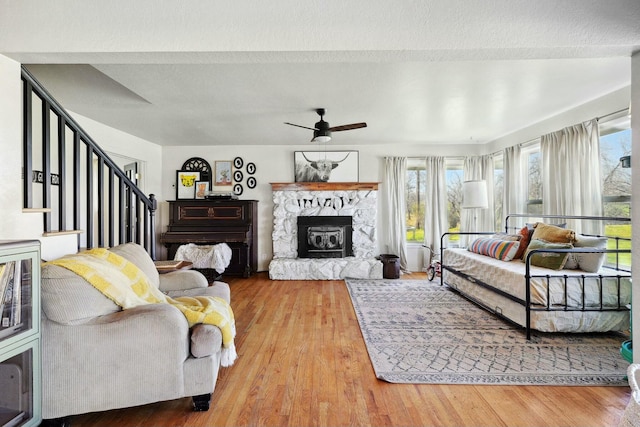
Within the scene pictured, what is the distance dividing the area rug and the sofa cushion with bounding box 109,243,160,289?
5.81ft

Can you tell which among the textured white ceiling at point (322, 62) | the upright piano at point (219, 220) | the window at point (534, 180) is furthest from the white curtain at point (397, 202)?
the upright piano at point (219, 220)

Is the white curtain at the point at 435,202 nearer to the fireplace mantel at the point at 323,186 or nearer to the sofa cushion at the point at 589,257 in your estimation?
the fireplace mantel at the point at 323,186

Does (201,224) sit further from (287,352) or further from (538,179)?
(538,179)

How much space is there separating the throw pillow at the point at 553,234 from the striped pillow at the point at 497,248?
24cm

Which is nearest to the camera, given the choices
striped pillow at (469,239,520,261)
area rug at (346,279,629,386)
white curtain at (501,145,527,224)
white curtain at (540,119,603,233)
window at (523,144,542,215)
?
area rug at (346,279,629,386)

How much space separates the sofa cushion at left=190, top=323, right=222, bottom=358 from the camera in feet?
5.63

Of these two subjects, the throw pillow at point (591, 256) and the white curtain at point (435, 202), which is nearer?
the throw pillow at point (591, 256)

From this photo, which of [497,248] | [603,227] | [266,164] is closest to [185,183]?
[266,164]

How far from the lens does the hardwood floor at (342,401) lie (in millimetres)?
1750

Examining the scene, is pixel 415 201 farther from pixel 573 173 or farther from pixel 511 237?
pixel 573 173

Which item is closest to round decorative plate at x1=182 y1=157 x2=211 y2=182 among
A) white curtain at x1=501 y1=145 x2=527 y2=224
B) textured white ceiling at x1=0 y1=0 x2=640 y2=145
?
textured white ceiling at x1=0 y1=0 x2=640 y2=145

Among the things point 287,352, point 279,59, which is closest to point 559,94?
point 279,59

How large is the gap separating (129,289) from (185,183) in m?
4.47

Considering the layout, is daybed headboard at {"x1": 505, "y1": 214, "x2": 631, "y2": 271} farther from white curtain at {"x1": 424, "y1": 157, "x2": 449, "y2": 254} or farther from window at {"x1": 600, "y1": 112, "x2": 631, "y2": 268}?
white curtain at {"x1": 424, "y1": 157, "x2": 449, "y2": 254}
